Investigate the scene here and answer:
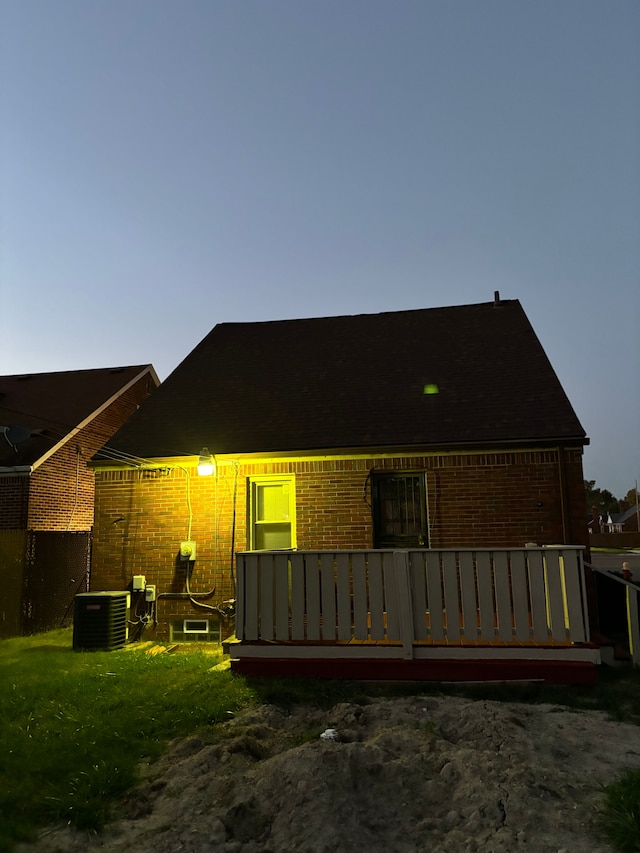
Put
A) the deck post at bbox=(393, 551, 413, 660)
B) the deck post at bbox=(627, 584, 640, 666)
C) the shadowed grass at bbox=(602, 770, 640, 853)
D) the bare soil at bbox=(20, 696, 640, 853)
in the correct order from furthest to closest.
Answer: the deck post at bbox=(627, 584, 640, 666), the deck post at bbox=(393, 551, 413, 660), the bare soil at bbox=(20, 696, 640, 853), the shadowed grass at bbox=(602, 770, 640, 853)

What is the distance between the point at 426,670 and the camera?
21.4 ft

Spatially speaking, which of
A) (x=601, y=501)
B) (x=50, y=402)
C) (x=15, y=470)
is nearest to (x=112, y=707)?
(x=15, y=470)

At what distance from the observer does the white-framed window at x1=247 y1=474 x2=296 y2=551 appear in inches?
378

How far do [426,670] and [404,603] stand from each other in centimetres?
78

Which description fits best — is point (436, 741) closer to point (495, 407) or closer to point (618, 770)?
point (618, 770)

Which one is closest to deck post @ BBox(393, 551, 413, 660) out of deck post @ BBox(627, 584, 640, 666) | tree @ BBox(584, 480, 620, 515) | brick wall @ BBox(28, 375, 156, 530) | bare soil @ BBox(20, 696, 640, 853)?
bare soil @ BBox(20, 696, 640, 853)

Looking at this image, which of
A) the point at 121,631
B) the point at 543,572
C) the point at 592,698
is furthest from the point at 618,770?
the point at 121,631

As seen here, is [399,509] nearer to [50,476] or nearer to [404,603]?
[404,603]

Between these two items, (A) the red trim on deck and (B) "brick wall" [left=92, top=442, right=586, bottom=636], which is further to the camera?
(B) "brick wall" [left=92, top=442, right=586, bottom=636]

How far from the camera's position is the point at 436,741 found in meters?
4.62

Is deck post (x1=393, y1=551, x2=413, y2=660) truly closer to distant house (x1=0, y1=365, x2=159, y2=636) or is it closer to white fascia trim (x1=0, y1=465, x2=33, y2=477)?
distant house (x1=0, y1=365, x2=159, y2=636)

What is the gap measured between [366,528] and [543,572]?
3260mm

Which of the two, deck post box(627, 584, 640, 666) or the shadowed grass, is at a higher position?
deck post box(627, 584, 640, 666)

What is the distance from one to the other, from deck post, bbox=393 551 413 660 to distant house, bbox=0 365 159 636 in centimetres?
833
